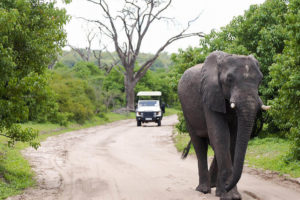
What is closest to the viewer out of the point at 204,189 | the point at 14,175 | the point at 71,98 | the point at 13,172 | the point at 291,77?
the point at 204,189

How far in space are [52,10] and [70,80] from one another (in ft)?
74.4

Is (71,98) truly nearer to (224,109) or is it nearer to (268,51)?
(268,51)

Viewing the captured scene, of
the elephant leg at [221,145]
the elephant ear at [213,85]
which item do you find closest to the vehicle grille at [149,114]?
the elephant ear at [213,85]

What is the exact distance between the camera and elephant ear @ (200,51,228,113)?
661cm

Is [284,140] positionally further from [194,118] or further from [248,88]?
[248,88]

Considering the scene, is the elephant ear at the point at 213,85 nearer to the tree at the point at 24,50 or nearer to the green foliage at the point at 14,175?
the tree at the point at 24,50

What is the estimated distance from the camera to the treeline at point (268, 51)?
9.68m

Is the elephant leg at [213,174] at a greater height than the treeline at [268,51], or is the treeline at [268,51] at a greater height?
the treeline at [268,51]

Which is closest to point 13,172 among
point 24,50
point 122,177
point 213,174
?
point 122,177

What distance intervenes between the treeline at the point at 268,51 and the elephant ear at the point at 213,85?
118 inches

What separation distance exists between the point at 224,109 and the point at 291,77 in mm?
2932

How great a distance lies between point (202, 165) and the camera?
775 centimetres

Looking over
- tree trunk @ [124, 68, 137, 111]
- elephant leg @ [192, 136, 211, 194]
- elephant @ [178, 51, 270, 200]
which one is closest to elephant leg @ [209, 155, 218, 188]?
elephant @ [178, 51, 270, 200]

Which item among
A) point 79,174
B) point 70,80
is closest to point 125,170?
point 79,174
